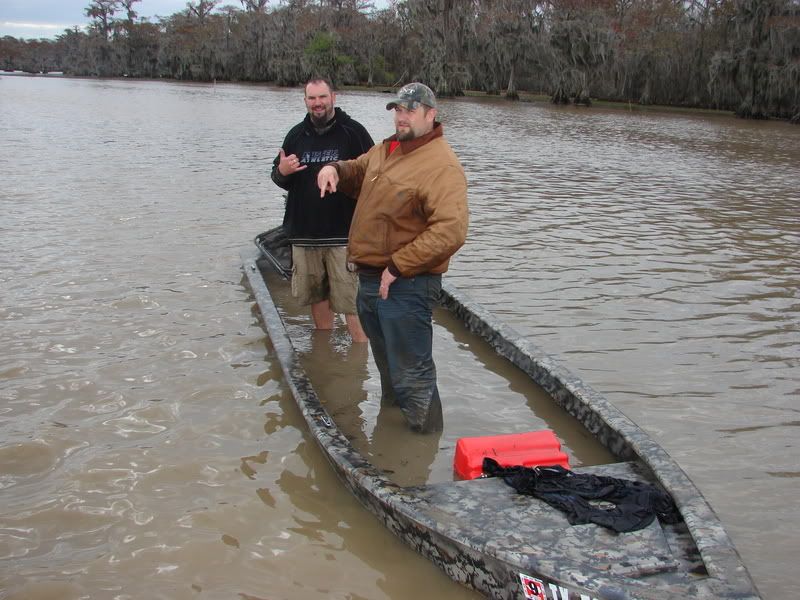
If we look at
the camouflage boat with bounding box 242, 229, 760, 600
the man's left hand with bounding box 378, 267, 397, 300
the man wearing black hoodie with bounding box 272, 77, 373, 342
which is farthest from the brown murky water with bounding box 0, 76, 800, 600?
the man's left hand with bounding box 378, 267, 397, 300

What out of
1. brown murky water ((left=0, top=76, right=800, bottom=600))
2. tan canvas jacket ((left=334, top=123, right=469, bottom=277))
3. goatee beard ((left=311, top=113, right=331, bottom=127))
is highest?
goatee beard ((left=311, top=113, right=331, bottom=127))

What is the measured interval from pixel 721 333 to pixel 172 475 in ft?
17.7

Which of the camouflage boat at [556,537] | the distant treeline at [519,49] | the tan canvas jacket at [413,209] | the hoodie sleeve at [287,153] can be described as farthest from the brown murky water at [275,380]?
the distant treeline at [519,49]

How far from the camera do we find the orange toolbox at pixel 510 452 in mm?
4652

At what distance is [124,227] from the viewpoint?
11.9 m

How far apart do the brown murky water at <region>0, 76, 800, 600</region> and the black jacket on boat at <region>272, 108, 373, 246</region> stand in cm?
114

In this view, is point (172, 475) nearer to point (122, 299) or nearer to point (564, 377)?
point (564, 377)

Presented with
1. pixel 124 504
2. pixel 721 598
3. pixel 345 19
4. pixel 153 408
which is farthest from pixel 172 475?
pixel 345 19

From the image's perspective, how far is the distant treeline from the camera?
4694cm

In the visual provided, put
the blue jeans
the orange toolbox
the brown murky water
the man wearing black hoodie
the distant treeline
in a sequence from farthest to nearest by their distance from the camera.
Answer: the distant treeline
the man wearing black hoodie
the blue jeans
the orange toolbox
the brown murky water

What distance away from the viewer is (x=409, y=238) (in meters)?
4.79

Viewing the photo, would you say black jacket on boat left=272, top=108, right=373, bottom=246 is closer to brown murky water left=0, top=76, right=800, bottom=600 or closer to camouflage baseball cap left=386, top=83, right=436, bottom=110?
brown murky water left=0, top=76, right=800, bottom=600

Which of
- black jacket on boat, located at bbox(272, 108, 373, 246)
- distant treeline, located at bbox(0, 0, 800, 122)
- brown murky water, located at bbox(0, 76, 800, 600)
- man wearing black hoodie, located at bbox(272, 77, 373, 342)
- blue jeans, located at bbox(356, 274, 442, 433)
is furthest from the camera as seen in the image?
distant treeline, located at bbox(0, 0, 800, 122)

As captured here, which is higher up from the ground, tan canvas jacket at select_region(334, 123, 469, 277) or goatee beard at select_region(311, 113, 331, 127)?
goatee beard at select_region(311, 113, 331, 127)
